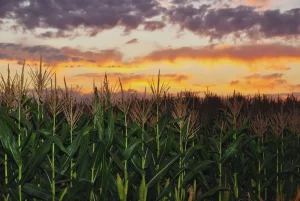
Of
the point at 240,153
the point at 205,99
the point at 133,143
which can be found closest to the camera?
the point at 133,143

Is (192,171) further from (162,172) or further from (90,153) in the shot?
(90,153)

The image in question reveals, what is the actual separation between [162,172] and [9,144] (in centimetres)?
229

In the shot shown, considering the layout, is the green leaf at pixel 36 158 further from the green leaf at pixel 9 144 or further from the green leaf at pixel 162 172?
the green leaf at pixel 162 172

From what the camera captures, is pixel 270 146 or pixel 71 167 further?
pixel 270 146

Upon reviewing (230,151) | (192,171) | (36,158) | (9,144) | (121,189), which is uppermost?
(9,144)

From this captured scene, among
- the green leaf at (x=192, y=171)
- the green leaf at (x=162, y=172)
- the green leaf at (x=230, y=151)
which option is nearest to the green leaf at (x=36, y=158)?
the green leaf at (x=162, y=172)

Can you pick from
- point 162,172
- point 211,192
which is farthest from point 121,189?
point 211,192

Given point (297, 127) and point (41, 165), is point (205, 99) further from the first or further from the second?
point (41, 165)

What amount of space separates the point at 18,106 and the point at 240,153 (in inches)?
183

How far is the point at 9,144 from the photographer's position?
247 inches

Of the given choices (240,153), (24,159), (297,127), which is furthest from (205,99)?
(24,159)

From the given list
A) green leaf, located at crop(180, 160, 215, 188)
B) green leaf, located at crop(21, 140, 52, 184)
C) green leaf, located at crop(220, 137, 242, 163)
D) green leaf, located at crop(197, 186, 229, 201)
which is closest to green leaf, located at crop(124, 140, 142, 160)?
green leaf, located at crop(21, 140, 52, 184)

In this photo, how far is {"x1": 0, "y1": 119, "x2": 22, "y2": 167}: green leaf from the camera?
6293mm

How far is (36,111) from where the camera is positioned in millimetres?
7219
